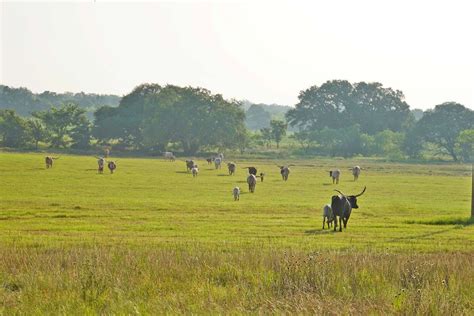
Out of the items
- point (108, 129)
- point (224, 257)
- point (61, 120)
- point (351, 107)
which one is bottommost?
point (224, 257)

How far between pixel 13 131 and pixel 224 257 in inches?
3878

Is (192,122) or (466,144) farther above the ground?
(192,122)

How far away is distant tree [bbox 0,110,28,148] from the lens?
346ft

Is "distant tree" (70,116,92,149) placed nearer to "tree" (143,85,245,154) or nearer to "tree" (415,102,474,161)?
A: "tree" (143,85,245,154)

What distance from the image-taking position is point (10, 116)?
349ft

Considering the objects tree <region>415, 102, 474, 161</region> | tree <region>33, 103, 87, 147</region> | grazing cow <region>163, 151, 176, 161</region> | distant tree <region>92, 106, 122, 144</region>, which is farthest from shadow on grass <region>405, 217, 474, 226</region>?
tree <region>33, 103, 87, 147</region>

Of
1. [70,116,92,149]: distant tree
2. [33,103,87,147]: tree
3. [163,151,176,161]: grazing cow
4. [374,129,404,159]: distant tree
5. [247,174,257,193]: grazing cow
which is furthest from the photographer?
[374,129,404,159]: distant tree

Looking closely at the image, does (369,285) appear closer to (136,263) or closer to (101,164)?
(136,263)

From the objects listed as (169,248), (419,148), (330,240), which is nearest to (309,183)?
(330,240)

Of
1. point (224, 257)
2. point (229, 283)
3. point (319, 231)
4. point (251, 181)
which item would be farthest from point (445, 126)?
point (229, 283)

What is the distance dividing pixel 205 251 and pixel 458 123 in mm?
107253

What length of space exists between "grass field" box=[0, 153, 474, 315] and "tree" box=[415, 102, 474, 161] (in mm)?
80922

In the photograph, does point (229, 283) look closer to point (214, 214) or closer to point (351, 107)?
point (214, 214)

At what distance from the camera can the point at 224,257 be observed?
14.6m
